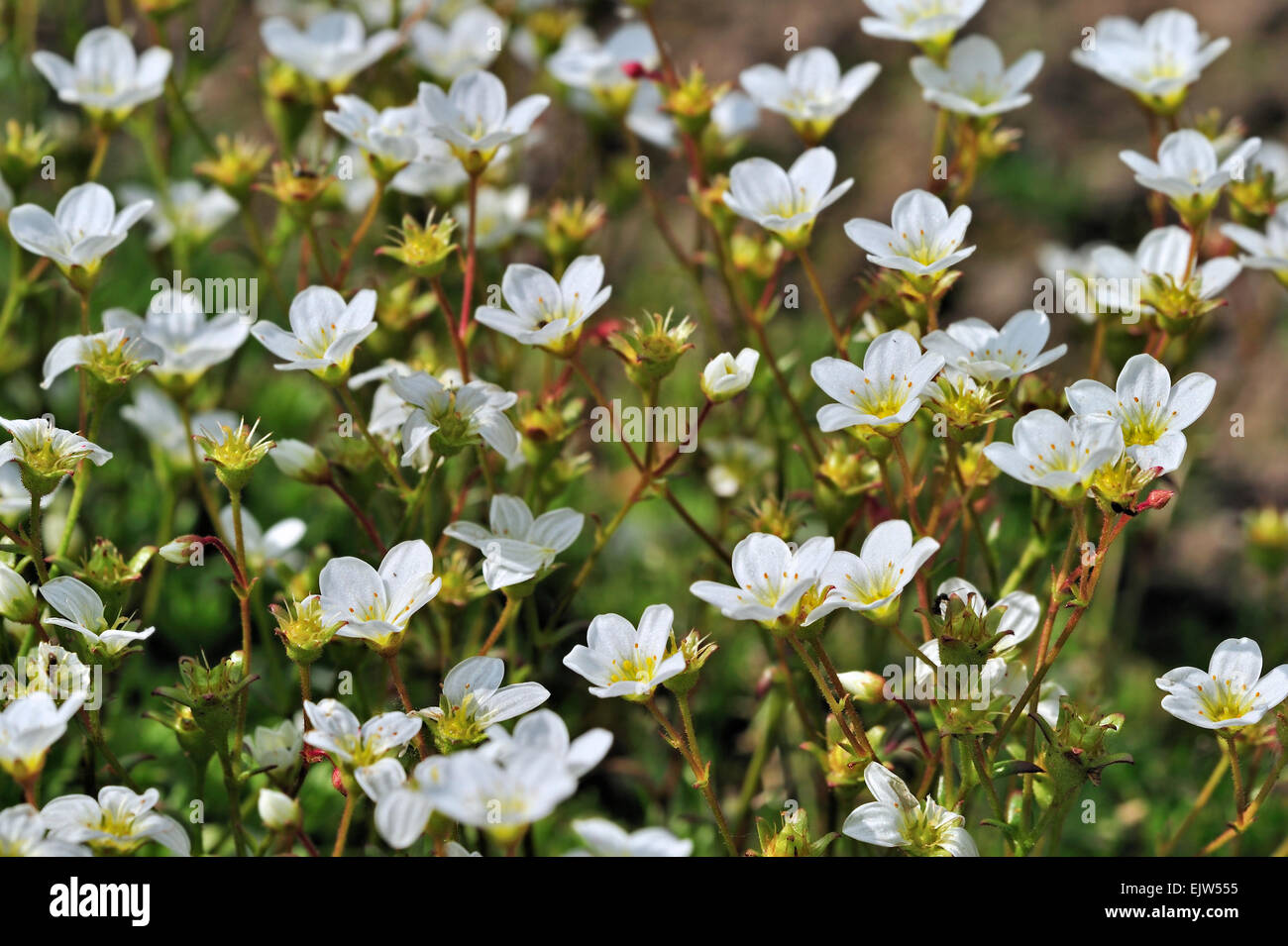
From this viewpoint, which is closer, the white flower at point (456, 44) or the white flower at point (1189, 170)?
the white flower at point (1189, 170)

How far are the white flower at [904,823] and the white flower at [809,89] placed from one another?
3.73ft

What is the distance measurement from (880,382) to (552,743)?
64 centimetres

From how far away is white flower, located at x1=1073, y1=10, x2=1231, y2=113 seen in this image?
2.26 m

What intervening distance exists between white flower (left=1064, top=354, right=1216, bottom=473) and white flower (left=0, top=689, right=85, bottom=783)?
1.27m

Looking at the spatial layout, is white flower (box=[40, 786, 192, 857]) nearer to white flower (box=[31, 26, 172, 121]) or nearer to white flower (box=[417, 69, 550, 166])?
white flower (box=[417, 69, 550, 166])

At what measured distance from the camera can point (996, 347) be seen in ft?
5.93

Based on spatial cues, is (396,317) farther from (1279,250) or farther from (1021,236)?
(1021,236)

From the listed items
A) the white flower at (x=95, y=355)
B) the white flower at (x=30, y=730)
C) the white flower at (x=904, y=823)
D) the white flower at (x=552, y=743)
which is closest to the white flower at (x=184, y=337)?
the white flower at (x=95, y=355)

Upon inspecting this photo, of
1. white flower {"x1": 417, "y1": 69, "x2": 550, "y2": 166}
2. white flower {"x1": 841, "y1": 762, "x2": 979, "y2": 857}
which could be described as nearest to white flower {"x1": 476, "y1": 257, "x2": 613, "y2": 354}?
white flower {"x1": 417, "y1": 69, "x2": 550, "y2": 166}

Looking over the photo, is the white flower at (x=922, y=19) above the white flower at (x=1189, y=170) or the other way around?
above

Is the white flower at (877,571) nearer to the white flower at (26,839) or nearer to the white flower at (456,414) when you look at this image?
the white flower at (456,414)

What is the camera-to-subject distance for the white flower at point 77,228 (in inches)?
73.6

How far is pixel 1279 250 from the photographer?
215cm
